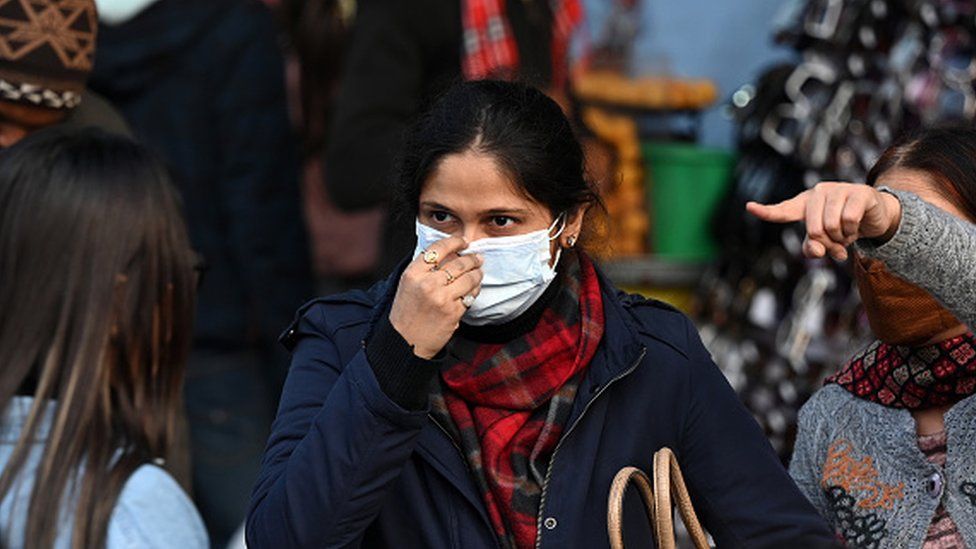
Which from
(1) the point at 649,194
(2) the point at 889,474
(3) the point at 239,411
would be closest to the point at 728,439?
(2) the point at 889,474

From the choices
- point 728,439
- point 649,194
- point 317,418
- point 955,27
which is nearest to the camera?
point 317,418

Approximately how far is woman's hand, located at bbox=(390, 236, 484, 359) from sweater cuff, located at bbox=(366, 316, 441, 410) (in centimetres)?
1

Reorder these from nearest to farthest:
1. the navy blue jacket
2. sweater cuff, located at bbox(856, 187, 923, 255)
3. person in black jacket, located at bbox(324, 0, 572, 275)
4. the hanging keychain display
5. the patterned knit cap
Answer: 1. sweater cuff, located at bbox(856, 187, 923, 255)
2. the navy blue jacket
3. the patterned knit cap
4. person in black jacket, located at bbox(324, 0, 572, 275)
5. the hanging keychain display

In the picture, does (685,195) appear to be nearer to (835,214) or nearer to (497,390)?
(497,390)

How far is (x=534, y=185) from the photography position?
2852mm

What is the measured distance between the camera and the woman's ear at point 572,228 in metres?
2.94

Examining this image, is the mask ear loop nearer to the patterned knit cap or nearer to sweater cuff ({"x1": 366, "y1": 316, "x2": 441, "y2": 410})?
sweater cuff ({"x1": 366, "y1": 316, "x2": 441, "y2": 410})

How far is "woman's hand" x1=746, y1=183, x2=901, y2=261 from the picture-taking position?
2344 millimetres

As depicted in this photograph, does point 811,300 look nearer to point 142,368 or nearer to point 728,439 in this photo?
point 728,439

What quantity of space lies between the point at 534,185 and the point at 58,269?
782mm

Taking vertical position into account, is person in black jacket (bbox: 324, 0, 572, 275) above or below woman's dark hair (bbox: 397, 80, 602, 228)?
below

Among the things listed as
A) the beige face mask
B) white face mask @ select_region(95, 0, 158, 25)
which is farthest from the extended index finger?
white face mask @ select_region(95, 0, 158, 25)

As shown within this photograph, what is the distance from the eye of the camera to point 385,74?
14.8 ft

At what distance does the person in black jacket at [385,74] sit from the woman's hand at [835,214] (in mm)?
2146
